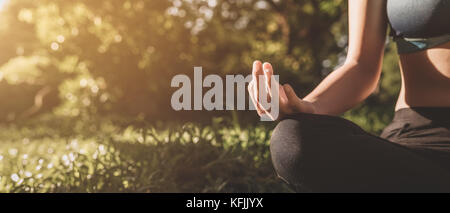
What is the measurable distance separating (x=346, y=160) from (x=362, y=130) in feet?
0.55

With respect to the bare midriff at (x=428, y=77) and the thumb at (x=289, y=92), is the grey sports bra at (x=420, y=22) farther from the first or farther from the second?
the thumb at (x=289, y=92)

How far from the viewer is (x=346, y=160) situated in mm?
1307

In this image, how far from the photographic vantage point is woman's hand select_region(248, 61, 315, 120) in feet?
4.17

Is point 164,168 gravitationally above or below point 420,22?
below

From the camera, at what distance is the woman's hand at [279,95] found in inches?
50.1

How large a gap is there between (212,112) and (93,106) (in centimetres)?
203

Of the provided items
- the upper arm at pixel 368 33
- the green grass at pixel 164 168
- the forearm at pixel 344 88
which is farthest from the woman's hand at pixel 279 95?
the green grass at pixel 164 168

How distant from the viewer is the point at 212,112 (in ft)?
18.7

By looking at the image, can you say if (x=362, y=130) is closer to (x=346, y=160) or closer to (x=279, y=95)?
(x=346, y=160)

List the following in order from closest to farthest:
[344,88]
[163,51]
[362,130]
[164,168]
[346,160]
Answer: [346,160] < [362,130] < [344,88] < [164,168] < [163,51]

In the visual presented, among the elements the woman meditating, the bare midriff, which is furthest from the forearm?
the bare midriff

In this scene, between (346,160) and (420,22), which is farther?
(420,22)

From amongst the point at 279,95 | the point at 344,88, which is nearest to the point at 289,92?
the point at 279,95

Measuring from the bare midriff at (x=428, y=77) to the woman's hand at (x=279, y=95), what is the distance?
56cm
